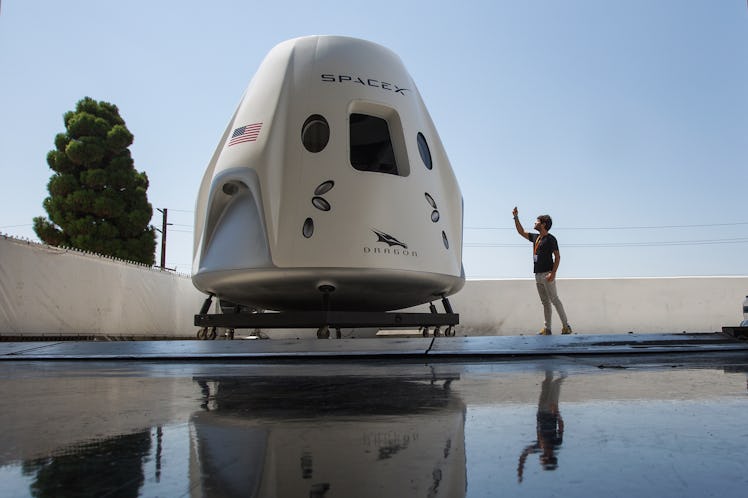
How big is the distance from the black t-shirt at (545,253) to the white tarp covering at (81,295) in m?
9.71

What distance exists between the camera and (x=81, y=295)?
46.2 ft

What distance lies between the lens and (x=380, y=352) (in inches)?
158

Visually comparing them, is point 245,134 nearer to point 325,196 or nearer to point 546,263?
point 325,196

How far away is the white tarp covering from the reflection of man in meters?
12.5

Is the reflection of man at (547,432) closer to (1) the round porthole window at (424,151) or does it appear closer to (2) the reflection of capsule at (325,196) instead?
(2) the reflection of capsule at (325,196)

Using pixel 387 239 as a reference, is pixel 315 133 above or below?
above

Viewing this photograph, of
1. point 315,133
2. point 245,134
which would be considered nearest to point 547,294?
point 315,133

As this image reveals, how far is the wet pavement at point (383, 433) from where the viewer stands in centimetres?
91

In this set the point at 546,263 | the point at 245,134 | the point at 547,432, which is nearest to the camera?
the point at 547,432

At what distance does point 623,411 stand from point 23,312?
13.2 m

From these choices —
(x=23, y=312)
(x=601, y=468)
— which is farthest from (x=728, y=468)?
(x=23, y=312)

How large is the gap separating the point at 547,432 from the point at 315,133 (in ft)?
19.9

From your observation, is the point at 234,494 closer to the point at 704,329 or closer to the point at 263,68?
the point at 263,68

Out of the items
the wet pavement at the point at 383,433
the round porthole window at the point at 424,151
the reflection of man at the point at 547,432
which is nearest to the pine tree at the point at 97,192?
the round porthole window at the point at 424,151
